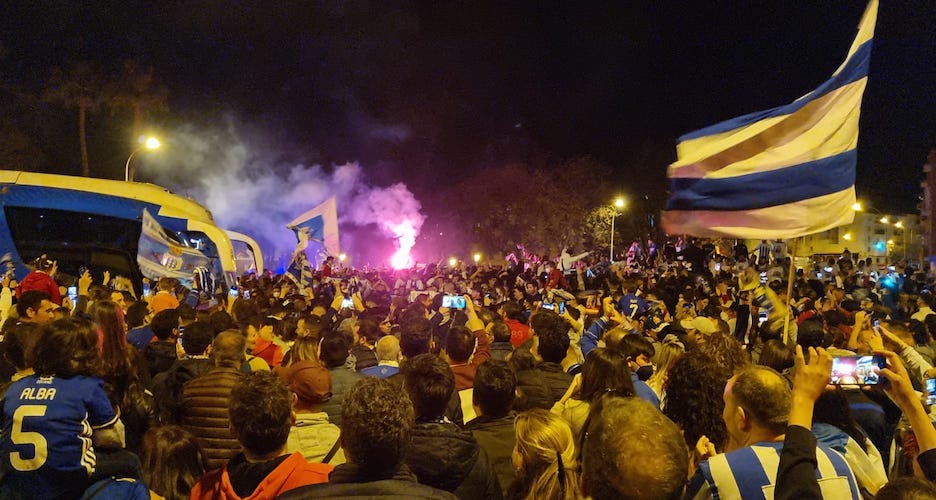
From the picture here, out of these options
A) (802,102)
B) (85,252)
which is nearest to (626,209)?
(85,252)

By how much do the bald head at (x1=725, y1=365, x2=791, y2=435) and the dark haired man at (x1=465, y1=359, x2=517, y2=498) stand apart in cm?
149

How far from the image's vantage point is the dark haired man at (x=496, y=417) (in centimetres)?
376

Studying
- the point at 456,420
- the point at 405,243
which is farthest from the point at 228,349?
the point at 405,243

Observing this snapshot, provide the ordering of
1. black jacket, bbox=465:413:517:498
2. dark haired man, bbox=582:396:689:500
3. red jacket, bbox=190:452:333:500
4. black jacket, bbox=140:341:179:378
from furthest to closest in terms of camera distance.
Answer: black jacket, bbox=140:341:179:378
black jacket, bbox=465:413:517:498
red jacket, bbox=190:452:333:500
dark haired man, bbox=582:396:689:500

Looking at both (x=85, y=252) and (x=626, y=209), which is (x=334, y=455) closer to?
(x=85, y=252)

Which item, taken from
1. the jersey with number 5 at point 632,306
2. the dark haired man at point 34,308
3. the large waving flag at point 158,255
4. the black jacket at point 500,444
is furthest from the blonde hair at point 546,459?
the large waving flag at point 158,255

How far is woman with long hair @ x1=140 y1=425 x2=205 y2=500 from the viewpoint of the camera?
12.6 ft

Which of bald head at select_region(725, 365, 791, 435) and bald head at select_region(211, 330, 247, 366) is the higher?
bald head at select_region(211, 330, 247, 366)

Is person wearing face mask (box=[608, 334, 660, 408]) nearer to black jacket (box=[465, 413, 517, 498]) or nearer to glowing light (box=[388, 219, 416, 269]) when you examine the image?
black jacket (box=[465, 413, 517, 498])

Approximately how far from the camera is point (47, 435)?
330 cm

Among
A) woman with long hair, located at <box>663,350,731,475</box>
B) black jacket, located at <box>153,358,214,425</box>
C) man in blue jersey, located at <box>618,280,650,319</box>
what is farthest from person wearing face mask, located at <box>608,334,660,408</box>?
man in blue jersey, located at <box>618,280,650,319</box>

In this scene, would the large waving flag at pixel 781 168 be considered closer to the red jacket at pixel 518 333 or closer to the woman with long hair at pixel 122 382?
the red jacket at pixel 518 333

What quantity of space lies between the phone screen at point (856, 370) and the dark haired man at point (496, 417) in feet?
5.82

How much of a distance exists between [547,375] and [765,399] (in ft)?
8.38
